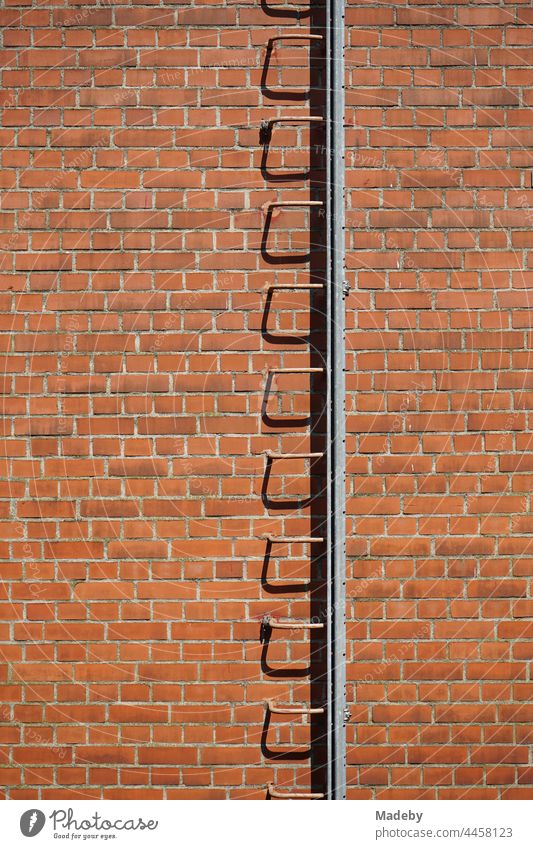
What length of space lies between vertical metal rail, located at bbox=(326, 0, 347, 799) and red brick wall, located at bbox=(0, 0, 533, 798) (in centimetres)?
5

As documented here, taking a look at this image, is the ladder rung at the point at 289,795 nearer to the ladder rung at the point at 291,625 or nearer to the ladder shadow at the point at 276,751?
the ladder shadow at the point at 276,751

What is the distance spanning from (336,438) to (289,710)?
3.13ft

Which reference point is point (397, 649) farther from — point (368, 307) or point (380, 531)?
point (368, 307)

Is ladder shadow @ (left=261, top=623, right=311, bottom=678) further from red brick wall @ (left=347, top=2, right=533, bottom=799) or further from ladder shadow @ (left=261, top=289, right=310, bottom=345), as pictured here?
ladder shadow @ (left=261, top=289, right=310, bottom=345)

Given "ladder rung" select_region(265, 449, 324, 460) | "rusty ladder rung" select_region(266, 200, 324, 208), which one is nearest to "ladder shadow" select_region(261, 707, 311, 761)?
"ladder rung" select_region(265, 449, 324, 460)

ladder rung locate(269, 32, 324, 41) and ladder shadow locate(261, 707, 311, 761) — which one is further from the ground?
ladder rung locate(269, 32, 324, 41)

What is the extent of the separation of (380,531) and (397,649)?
0.42 m

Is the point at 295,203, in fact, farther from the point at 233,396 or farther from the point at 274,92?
the point at 233,396

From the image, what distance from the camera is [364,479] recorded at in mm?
2740

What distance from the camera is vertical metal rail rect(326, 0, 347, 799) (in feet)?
8.86

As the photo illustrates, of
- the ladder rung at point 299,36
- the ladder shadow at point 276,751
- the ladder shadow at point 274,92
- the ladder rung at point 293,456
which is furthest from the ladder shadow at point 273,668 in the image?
the ladder rung at point 299,36

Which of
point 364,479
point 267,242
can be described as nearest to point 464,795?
point 364,479

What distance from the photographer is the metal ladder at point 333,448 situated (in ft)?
8.84

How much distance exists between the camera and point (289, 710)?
8.81 feet
